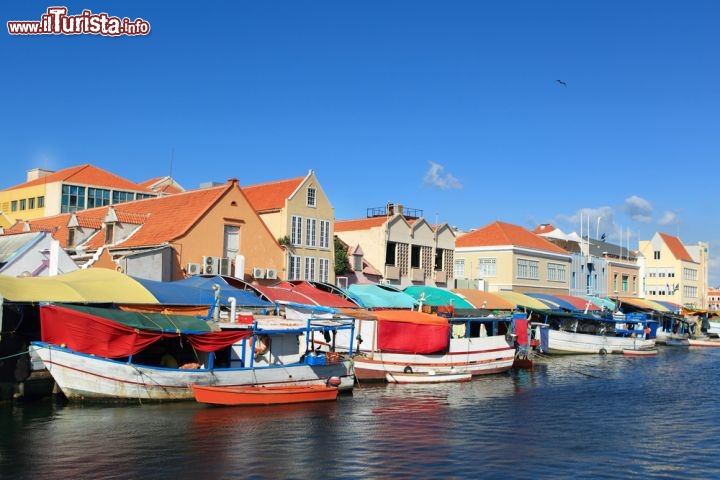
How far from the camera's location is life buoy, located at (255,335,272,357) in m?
32.8

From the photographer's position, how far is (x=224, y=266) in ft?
152

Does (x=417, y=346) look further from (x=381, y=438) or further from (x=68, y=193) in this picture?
(x=68, y=193)

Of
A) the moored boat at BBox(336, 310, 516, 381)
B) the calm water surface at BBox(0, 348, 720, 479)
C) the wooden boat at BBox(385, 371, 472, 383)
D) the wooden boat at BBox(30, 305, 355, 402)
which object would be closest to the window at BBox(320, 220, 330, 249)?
the moored boat at BBox(336, 310, 516, 381)

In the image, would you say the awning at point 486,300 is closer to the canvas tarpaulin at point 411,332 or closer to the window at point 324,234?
the window at point 324,234

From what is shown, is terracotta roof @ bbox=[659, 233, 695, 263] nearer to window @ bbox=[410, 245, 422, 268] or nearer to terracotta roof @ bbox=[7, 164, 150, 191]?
window @ bbox=[410, 245, 422, 268]

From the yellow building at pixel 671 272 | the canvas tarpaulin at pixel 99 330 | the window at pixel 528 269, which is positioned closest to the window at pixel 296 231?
the canvas tarpaulin at pixel 99 330

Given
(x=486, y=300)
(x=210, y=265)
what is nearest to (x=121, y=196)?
(x=210, y=265)

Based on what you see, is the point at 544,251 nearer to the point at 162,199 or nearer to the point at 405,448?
the point at 162,199

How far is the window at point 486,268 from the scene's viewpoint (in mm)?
76387

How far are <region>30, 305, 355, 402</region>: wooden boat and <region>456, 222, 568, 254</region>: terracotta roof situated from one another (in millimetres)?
45208

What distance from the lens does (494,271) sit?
76188 millimetres

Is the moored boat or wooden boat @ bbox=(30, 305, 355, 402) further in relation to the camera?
the moored boat

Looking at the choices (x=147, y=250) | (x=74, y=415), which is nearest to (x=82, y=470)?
(x=74, y=415)

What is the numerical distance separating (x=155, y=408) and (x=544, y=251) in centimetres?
5953
